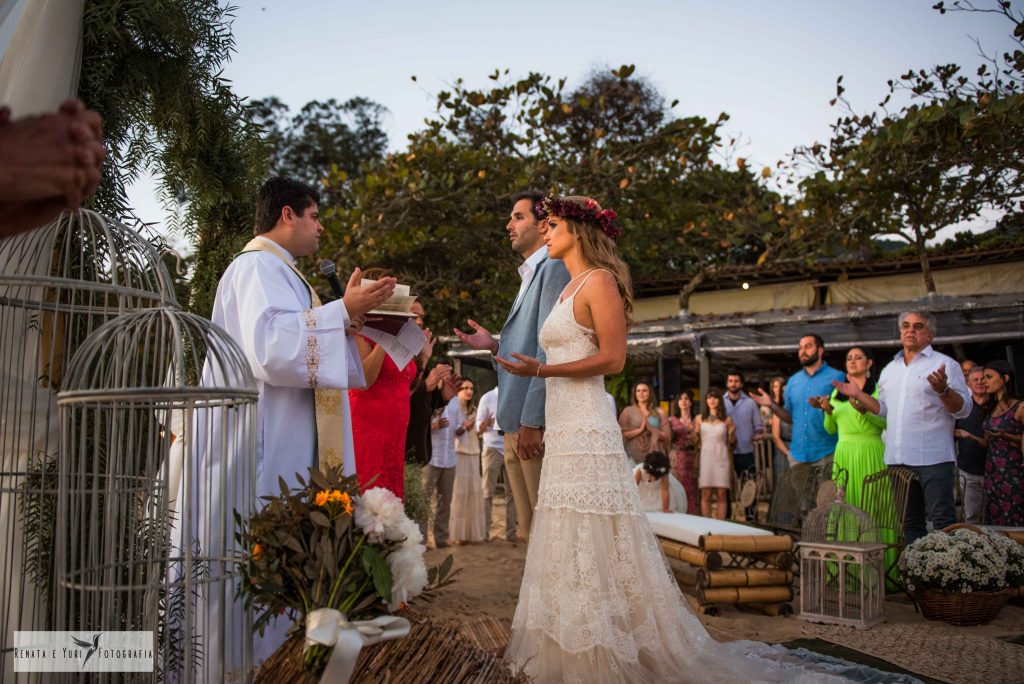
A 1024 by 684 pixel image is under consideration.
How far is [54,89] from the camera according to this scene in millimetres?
A: 3064

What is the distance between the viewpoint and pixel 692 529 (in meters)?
6.81

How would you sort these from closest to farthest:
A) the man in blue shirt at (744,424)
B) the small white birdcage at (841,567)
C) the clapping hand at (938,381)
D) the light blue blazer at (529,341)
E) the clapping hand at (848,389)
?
the light blue blazer at (529,341)
the small white birdcage at (841,567)
the clapping hand at (938,381)
the clapping hand at (848,389)
the man in blue shirt at (744,424)

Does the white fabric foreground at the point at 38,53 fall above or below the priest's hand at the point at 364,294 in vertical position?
above

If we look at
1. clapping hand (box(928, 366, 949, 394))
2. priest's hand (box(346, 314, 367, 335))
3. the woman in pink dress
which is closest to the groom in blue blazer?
priest's hand (box(346, 314, 367, 335))

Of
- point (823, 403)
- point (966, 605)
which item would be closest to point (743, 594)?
point (966, 605)

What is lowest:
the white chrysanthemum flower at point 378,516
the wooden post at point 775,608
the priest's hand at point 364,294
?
the wooden post at point 775,608

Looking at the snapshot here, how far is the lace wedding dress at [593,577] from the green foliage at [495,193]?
1049 centimetres

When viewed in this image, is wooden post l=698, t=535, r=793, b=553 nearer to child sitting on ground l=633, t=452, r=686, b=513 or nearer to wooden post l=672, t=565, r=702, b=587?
wooden post l=672, t=565, r=702, b=587

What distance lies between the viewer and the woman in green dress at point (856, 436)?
22.9ft

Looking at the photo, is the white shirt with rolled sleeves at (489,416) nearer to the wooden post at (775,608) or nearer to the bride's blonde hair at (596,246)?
the wooden post at (775,608)

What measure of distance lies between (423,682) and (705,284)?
15.7 meters

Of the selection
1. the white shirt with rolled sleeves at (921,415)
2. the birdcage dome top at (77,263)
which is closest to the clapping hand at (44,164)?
the birdcage dome top at (77,263)

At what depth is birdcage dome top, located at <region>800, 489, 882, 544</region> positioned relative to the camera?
6.34 m

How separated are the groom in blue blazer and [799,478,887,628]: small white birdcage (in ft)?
8.52
